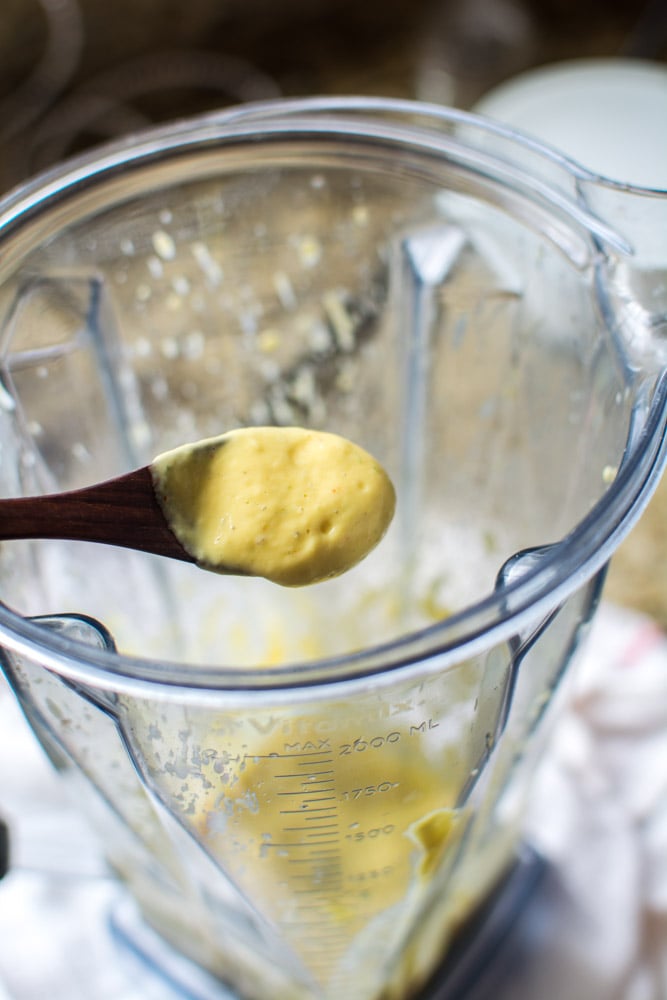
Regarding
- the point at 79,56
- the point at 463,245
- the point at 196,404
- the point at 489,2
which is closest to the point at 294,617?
the point at 196,404

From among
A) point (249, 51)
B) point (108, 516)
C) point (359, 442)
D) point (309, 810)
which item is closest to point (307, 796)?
point (309, 810)

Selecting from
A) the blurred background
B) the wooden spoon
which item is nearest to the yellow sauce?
the wooden spoon

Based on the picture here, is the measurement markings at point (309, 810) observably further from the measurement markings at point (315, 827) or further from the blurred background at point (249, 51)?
the blurred background at point (249, 51)

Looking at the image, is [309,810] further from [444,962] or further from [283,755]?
[444,962]

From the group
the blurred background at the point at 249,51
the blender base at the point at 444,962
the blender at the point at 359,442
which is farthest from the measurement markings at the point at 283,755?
the blurred background at the point at 249,51

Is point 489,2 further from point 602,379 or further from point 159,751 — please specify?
point 159,751

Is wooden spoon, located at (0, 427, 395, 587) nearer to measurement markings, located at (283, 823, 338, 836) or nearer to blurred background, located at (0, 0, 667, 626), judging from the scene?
measurement markings, located at (283, 823, 338, 836)

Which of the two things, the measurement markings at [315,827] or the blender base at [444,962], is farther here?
the blender base at [444,962]
